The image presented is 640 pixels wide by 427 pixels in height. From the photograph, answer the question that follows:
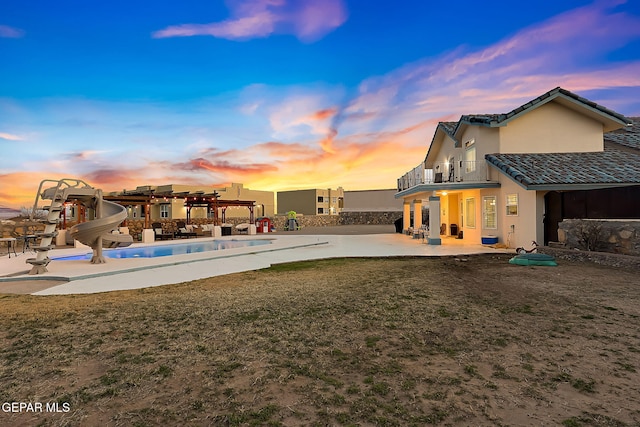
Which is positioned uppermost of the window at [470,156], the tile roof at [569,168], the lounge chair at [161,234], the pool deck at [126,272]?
the window at [470,156]

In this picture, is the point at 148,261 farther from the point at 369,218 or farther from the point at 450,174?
the point at 369,218

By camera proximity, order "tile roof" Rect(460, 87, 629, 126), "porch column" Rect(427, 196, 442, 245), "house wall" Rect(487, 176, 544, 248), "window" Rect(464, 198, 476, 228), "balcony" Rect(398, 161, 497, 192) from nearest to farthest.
Answer: "house wall" Rect(487, 176, 544, 248) < "tile roof" Rect(460, 87, 629, 126) < "balcony" Rect(398, 161, 497, 192) < "porch column" Rect(427, 196, 442, 245) < "window" Rect(464, 198, 476, 228)

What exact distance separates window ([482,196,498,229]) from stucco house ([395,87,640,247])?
0.05m

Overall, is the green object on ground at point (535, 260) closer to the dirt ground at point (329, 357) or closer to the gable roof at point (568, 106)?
the dirt ground at point (329, 357)

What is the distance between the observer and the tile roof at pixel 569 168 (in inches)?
553

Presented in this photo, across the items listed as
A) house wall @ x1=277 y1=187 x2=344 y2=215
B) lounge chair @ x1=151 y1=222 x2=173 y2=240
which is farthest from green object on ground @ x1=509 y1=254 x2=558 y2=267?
house wall @ x1=277 y1=187 x2=344 y2=215

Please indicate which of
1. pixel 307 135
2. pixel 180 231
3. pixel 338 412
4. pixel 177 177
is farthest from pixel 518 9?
pixel 177 177

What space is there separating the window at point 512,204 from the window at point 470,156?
2.95 meters

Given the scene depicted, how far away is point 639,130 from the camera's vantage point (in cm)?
2148

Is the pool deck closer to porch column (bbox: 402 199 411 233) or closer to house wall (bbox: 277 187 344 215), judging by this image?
porch column (bbox: 402 199 411 233)

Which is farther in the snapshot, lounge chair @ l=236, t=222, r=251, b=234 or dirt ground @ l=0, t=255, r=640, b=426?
lounge chair @ l=236, t=222, r=251, b=234

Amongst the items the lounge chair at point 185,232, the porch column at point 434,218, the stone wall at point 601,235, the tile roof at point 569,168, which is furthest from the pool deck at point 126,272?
the lounge chair at point 185,232

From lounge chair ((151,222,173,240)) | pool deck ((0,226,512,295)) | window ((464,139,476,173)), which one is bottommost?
pool deck ((0,226,512,295))

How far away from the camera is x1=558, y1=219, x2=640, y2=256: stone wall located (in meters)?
10.3
